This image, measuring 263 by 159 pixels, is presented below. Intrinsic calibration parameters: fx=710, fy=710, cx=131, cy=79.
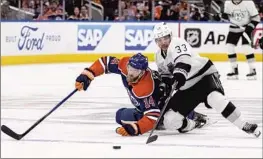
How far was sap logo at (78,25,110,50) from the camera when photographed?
12.7 meters

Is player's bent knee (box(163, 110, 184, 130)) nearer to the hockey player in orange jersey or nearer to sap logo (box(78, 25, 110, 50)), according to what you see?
the hockey player in orange jersey

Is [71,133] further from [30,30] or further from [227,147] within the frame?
[30,30]

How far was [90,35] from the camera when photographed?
12.8m

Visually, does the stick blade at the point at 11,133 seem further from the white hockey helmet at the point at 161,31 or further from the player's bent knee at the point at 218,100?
the player's bent knee at the point at 218,100

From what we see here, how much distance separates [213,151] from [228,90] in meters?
4.31

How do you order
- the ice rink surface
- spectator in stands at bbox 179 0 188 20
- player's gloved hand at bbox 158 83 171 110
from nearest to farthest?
1. the ice rink surface
2. player's gloved hand at bbox 158 83 171 110
3. spectator in stands at bbox 179 0 188 20

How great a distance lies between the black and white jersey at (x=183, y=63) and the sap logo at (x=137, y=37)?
784 cm

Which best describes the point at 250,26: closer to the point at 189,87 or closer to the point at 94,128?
the point at 94,128

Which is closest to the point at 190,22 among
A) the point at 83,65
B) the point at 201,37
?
the point at 201,37

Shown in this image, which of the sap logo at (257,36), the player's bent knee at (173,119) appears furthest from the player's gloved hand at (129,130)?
the sap logo at (257,36)

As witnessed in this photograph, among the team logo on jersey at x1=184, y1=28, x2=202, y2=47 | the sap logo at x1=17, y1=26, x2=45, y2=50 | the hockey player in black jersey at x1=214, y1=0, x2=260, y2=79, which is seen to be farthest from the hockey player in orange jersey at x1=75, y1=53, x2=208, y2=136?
the team logo on jersey at x1=184, y1=28, x2=202, y2=47

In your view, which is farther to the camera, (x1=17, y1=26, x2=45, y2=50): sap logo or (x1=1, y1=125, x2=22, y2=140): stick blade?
(x1=17, y1=26, x2=45, y2=50): sap logo

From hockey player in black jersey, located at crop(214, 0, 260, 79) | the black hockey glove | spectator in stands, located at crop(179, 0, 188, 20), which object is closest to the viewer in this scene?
hockey player in black jersey, located at crop(214, 0, 260, 79)

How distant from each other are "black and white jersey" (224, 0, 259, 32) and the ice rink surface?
1328mm
